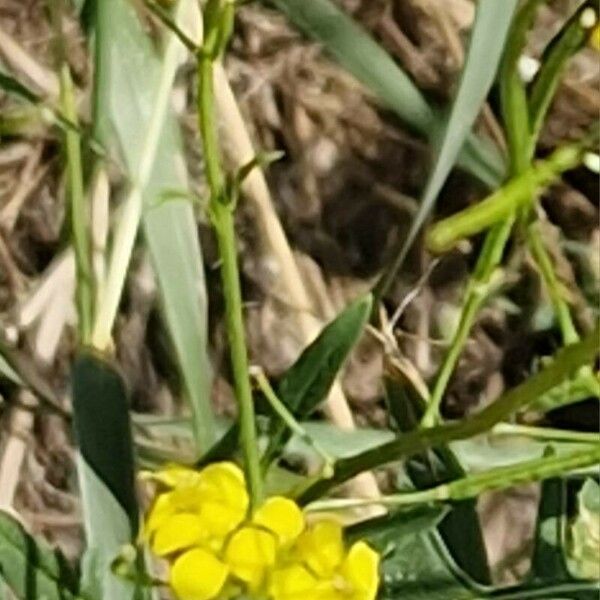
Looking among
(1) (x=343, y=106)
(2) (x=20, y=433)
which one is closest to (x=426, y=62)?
(1) (x=343, y=106)

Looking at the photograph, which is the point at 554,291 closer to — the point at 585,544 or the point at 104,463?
the point at 585,544

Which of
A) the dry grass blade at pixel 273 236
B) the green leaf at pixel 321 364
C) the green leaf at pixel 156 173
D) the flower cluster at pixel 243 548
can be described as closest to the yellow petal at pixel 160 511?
the flower cluster at pixel 243 548

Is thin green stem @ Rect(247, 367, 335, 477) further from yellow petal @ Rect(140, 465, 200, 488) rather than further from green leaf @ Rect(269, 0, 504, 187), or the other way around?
green leaf @ Rect(269, 0, 504, 187)

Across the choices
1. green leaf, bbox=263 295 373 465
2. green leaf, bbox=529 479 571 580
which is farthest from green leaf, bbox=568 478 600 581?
green leaf, bbox=263 295 373 465

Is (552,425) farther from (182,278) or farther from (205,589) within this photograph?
(205,589)

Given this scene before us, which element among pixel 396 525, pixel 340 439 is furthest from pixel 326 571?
pixel 340 439

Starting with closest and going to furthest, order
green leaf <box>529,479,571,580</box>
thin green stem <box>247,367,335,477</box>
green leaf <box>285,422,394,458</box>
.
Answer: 1. thin green stem <box>247,367,335,477</box>
2. green leaf <box>529,479,571,580</box>
3. green leaf <box>285,422,394,458</box>

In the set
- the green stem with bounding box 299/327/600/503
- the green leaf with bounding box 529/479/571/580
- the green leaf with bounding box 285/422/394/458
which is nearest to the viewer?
the green stem with bounding box 299/327/600/503
